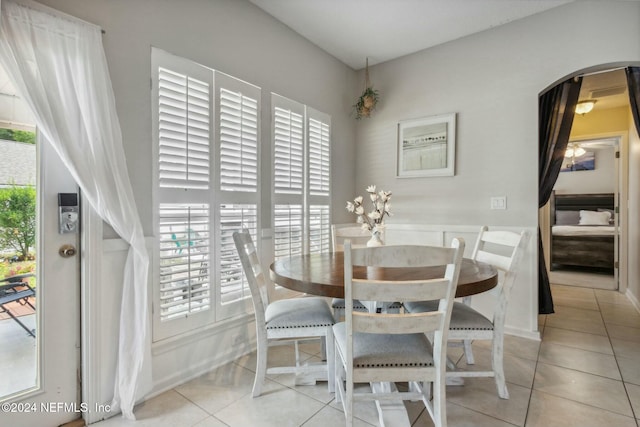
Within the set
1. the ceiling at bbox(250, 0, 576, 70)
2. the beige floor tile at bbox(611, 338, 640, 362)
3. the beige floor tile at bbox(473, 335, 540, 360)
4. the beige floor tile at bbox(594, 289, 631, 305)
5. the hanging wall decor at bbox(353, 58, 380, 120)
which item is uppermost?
the ceiling at bbox(250, 0, 576, 70)

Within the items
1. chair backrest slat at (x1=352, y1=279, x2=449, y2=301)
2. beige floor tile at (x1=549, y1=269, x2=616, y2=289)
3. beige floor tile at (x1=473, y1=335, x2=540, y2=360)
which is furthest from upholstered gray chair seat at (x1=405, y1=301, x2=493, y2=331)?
beige floor tile at (x1=549, y1=269, x2=616, y2=289)

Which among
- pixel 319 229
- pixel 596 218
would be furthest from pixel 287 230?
pixel 596 218

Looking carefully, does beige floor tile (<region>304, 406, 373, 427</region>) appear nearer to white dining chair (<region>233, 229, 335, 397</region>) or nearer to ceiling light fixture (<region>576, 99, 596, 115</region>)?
white dining chair (<region>233, 229, 335, 397</region>)

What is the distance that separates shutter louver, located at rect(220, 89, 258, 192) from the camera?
2.26 meters

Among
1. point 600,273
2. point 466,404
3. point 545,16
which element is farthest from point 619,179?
point 466,404

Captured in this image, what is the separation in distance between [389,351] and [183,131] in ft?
5.92

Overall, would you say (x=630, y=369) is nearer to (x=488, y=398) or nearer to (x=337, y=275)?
(x=488, y=398)

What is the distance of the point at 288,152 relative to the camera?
2812mm

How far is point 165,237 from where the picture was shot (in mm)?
1935

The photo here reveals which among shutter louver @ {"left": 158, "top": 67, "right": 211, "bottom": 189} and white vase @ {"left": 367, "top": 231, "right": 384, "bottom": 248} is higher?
shutter louver @ {"left": 158, "top": 67, "right": 211, "bottom": 189}

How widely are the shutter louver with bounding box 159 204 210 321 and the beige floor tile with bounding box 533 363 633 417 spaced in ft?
7.49

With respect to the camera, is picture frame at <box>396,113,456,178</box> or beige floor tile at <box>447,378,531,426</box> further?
picture frame at <box>396,113,456,178</box>

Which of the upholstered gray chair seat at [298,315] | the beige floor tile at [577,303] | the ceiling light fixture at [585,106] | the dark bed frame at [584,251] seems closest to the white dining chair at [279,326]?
the upholstered gray chair seat at [298,315]

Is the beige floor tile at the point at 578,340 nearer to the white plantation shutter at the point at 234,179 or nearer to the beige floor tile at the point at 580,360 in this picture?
the beige floor tile at the point at 580,360
